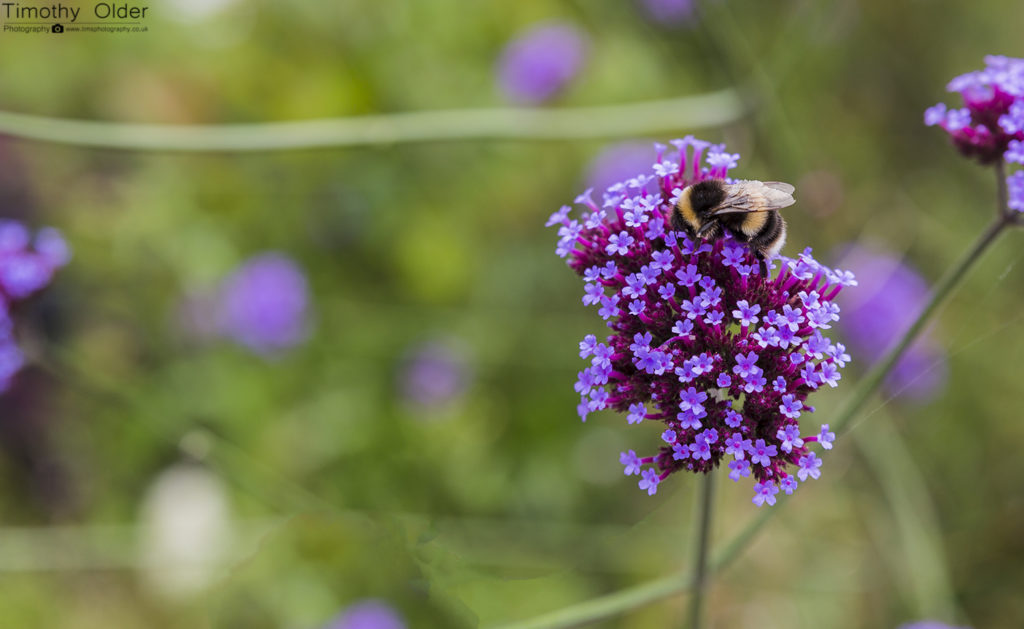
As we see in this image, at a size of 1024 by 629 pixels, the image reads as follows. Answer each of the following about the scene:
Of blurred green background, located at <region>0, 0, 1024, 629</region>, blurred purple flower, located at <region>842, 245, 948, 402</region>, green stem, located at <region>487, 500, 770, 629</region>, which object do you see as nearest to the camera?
green stem, located at <region>487, 500, 770, 629</region>

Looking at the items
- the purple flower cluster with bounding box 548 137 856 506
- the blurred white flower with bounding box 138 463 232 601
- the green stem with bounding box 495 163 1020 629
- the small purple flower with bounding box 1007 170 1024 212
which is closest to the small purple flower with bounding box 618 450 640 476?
the purple flower cluster with bounding box 548 137 856 506

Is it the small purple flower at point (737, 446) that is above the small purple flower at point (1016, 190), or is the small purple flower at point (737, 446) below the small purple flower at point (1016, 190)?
below

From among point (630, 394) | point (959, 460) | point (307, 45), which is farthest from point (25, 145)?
point (959, 460)

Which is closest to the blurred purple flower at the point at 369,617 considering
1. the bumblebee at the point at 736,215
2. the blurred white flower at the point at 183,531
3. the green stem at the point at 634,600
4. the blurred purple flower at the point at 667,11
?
the blurred white flower at the point at 183,531

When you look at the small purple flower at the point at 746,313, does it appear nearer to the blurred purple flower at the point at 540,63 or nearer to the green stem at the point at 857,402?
the green stem at the point at 857,402

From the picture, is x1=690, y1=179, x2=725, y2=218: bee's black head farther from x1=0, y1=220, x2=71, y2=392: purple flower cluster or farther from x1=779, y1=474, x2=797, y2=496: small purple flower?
x1=0, y1=220, x2=71, y2=392: purple flower cluster

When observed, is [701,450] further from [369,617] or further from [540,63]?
[540,63]
